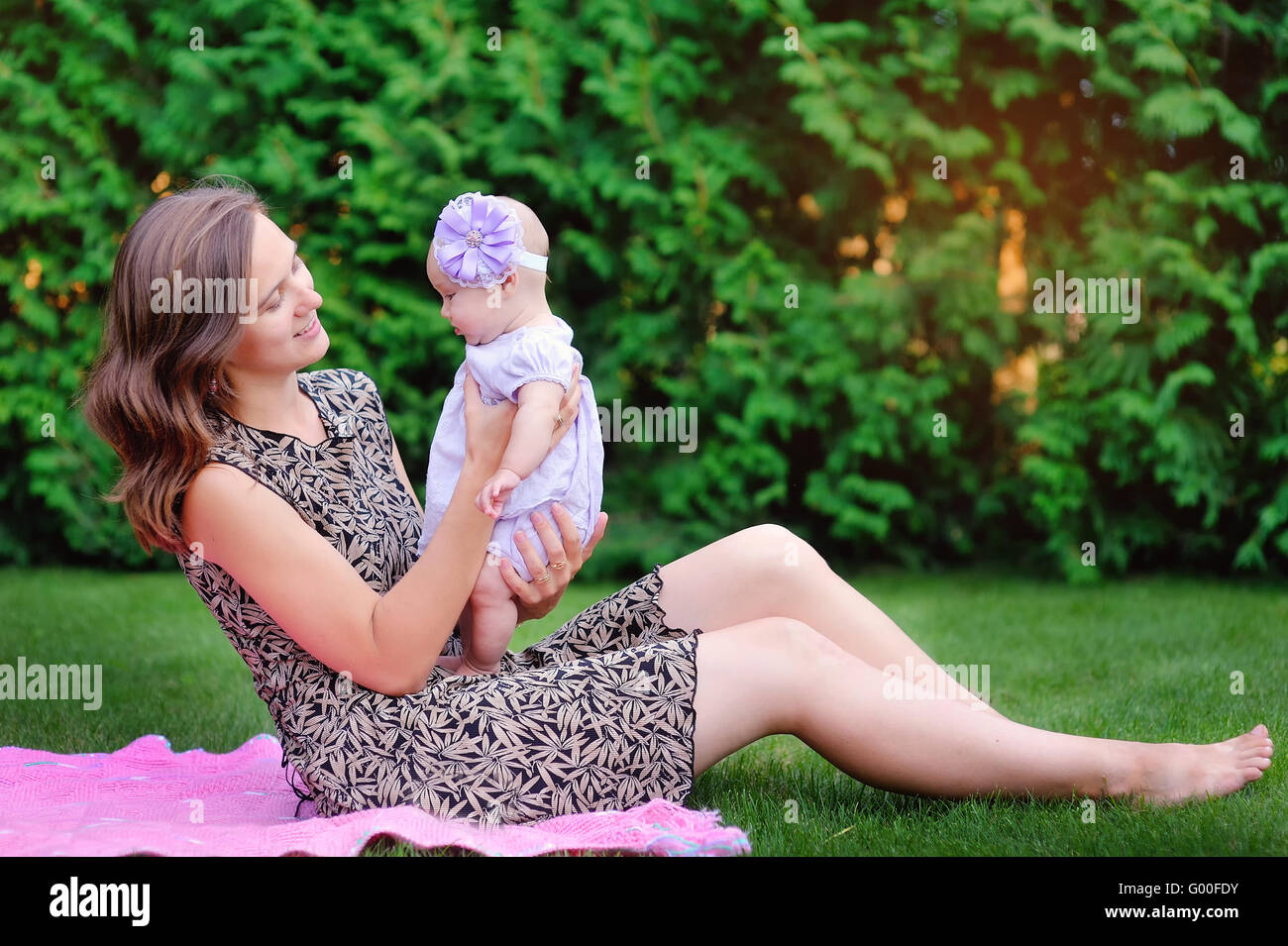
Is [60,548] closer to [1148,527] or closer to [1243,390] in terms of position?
[1148,527]

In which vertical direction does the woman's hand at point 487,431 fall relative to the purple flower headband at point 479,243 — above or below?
below

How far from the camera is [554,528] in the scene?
247 centimetres

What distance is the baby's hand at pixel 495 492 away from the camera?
2133mm

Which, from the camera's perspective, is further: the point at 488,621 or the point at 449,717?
the point at 488,621

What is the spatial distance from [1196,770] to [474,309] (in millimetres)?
1664

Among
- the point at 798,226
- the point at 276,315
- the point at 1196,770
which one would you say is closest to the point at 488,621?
the point at 276,315

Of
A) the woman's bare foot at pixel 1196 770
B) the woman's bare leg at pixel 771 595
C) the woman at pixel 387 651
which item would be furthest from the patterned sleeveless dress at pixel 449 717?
the woman's bare foot at pixel 1196 770

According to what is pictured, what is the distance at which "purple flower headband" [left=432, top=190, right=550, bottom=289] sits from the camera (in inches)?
96.4

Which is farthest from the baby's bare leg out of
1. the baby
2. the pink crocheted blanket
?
the pink crocheted blanket

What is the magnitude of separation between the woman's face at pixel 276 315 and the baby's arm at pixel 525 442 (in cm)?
38

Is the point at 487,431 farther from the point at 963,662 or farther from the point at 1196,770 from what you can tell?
the point at 963,662

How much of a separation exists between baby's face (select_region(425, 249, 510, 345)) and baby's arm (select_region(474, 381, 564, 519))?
203 millimetres

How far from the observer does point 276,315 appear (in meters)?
2.25

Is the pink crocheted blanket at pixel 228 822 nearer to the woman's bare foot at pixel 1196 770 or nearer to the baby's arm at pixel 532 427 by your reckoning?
the baby's arm at pixel 532 427
